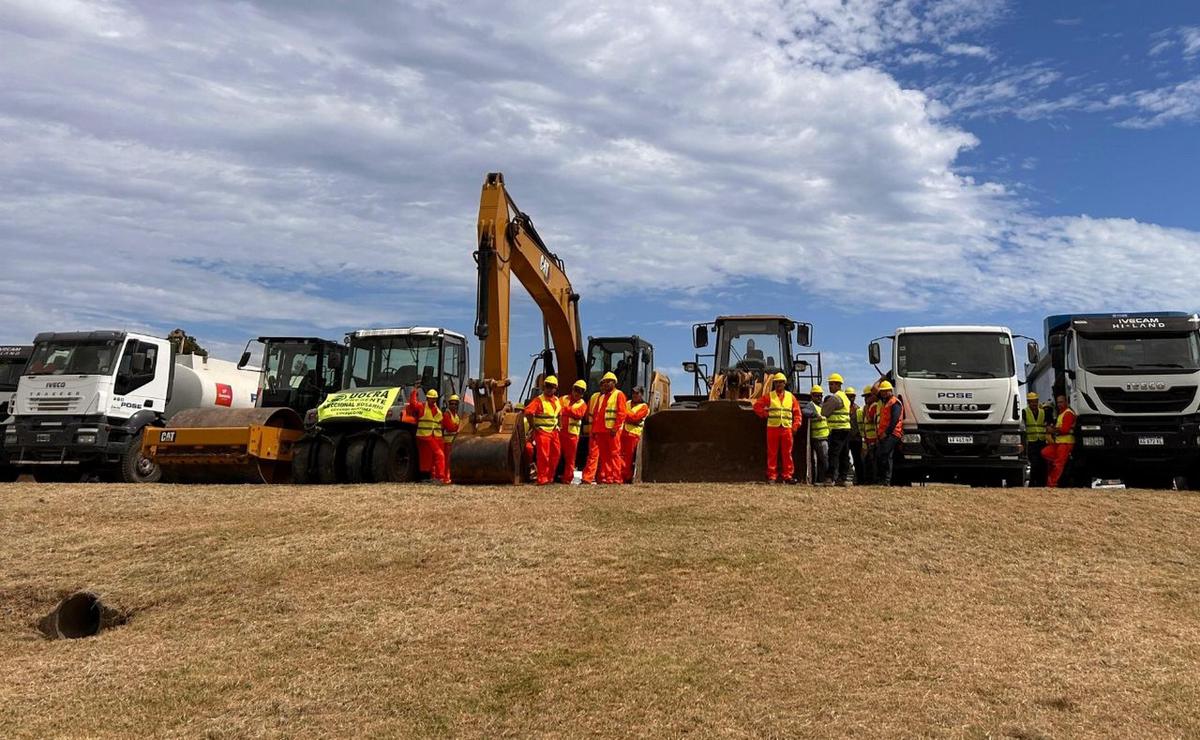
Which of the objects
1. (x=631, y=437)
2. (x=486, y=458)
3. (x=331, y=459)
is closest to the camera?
(x=486, y=458)

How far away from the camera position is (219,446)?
16141 millimetres

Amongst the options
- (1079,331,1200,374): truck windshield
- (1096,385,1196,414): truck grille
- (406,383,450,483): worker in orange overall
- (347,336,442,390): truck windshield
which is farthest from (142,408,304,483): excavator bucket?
(1096,385,1196,414): truck grille

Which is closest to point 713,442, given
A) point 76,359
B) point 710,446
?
point 710,446

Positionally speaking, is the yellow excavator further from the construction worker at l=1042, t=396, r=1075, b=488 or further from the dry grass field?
the construction worker at l=1042, t=396, r=1075, b=488

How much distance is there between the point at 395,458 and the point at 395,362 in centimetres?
227

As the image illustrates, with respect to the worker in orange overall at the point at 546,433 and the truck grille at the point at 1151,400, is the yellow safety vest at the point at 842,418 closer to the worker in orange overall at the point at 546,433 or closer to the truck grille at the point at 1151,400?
the worker in orange overall at the point at 546,433

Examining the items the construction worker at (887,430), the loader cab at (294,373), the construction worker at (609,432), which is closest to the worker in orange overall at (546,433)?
the construction worker at (609,432)

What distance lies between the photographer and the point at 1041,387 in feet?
69.6

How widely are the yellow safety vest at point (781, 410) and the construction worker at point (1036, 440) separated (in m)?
6.16

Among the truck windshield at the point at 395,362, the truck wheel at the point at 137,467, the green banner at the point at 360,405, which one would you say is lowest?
the truck wheel at the point at 137,467

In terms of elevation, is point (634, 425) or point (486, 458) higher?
point (634, 425)

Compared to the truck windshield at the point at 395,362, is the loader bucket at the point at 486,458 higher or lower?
lower

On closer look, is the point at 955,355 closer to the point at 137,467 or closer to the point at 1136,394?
the point at 1136,394

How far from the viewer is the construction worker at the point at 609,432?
14.9 m
